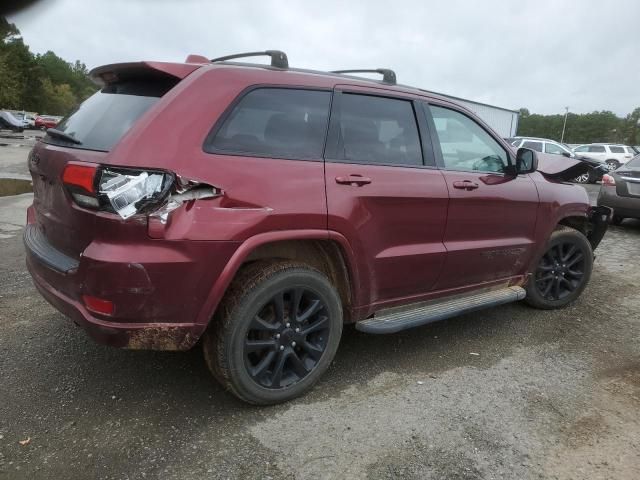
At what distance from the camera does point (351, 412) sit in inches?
111

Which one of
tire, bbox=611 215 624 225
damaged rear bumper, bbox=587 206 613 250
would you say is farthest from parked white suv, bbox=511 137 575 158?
damaged rear bumper, bbox=587 206 613 250

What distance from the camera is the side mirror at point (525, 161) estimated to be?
388 cm

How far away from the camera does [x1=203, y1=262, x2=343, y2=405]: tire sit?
263 cm

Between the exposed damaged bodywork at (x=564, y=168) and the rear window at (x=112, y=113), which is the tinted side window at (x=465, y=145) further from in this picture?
the rear window at (x=112, y=113)

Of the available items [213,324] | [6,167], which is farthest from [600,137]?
[213,324]

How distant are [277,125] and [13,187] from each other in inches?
365

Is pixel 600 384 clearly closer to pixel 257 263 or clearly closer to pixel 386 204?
pixel 386 204

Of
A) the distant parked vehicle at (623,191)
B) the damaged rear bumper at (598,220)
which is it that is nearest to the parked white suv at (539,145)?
the distant parked vehicle at (623,191)

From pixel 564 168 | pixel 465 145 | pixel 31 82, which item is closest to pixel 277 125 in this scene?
pixel 465 145

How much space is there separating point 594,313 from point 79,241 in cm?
421

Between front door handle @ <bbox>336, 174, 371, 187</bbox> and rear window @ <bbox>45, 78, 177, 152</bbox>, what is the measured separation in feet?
3.34

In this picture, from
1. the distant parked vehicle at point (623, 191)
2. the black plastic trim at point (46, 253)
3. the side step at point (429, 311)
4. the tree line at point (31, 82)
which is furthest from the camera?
the tree line at point (31, 82)

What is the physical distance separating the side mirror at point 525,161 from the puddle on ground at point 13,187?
28.0 ft

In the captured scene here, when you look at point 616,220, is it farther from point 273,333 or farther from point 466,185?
point 273,333
